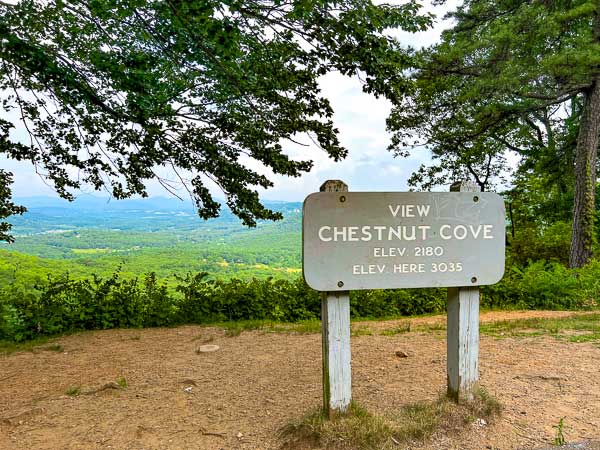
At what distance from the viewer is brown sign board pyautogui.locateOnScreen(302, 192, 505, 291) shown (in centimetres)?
225

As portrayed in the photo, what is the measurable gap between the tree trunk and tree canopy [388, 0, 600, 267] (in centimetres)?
2

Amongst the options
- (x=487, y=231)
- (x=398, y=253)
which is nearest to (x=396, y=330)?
(x=487, y=231)

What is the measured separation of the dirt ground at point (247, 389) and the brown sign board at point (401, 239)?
0.89 meters

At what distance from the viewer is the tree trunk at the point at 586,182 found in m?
9.38

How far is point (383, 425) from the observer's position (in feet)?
7.31

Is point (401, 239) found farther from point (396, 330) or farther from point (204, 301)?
point (204, 301)

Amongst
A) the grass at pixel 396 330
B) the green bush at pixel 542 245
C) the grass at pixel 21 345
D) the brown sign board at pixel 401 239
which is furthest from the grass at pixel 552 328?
the green bush at pixel 542 245

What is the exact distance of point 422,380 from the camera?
3.11 m

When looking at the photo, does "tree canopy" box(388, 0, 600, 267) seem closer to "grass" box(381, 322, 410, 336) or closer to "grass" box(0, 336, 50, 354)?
"grass" box(381, 322, 410, 336)

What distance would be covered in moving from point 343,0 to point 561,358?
11.7ft

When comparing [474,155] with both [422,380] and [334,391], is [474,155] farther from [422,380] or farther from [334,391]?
[334,391]

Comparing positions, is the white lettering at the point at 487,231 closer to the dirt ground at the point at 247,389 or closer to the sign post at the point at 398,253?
the sign post at the point at 398,253

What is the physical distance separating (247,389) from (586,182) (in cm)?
984

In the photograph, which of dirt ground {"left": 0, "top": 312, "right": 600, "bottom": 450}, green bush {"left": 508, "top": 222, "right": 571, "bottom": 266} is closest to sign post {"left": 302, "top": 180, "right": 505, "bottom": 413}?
dirt ground {"left": 0, "top": 312, "right": 600, "bottom": 450}
